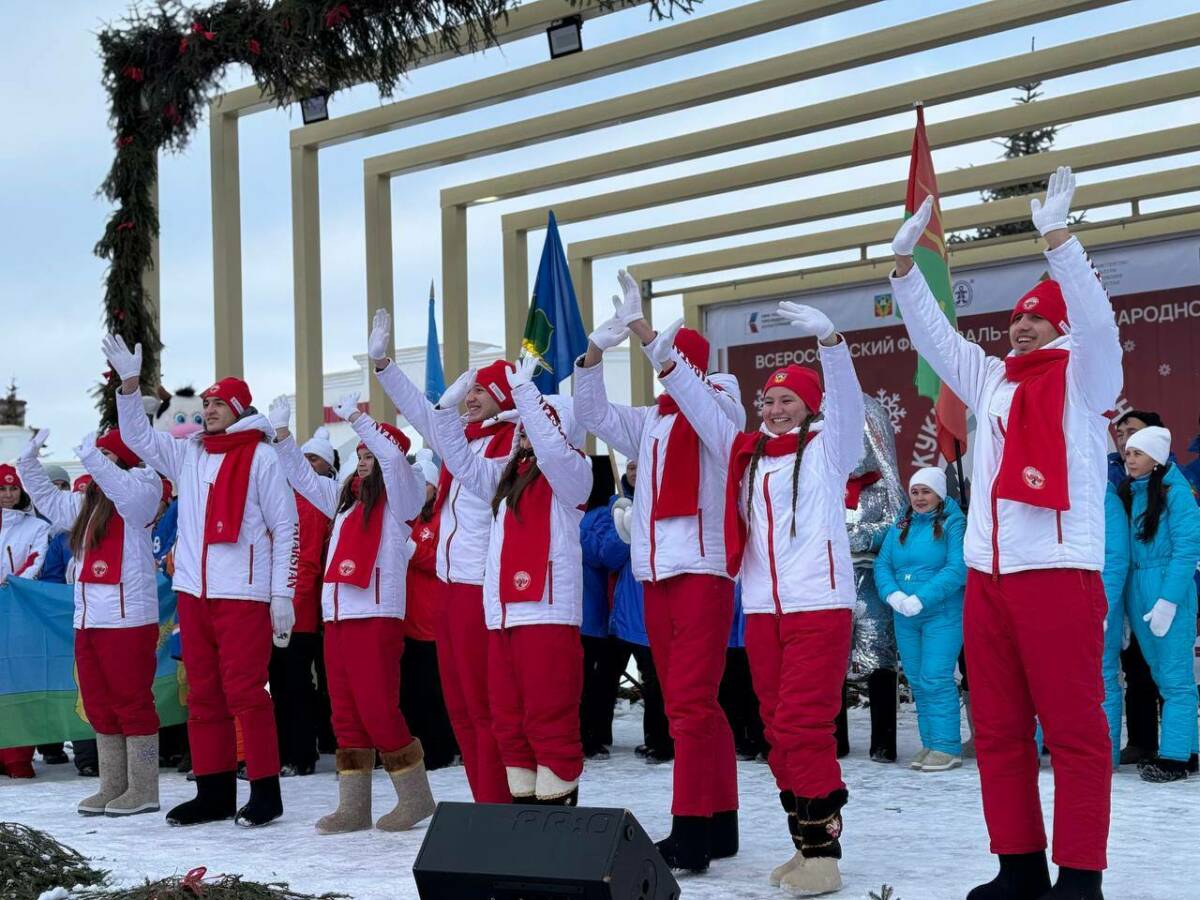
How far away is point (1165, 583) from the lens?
6.90 meters

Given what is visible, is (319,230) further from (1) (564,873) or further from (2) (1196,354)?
(1) (564,873)

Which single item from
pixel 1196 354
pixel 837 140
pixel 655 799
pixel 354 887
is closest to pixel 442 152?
pixel 837 140

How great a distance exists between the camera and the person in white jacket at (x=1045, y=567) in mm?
4023

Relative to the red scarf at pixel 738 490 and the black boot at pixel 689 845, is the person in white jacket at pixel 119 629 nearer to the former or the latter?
the black boot at pixel 689 845

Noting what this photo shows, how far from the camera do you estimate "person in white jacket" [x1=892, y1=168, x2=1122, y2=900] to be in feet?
13.2

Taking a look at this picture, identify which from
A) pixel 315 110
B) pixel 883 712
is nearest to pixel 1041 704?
pixel 883 712

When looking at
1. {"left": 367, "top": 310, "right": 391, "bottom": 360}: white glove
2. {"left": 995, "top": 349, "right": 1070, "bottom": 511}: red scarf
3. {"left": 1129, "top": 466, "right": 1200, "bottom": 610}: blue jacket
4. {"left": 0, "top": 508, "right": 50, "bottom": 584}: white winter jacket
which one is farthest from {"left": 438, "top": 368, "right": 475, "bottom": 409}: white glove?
{"left": 0, "top": 508, "right": 50, "bottom": 584}: white winter jacket

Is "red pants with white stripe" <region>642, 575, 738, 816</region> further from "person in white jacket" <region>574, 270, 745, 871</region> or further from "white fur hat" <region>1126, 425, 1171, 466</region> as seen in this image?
"white fur hat" <region>1126, 425, 1171, 466</region>

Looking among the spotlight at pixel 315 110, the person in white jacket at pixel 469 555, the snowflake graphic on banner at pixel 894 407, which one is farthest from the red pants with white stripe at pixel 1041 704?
the snowflake graphic on banner at pixel 894 407

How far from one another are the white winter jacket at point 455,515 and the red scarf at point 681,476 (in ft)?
2.88

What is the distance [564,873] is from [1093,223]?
32.2 ft

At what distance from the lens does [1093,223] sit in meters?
12.0

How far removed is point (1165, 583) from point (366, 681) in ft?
12.3

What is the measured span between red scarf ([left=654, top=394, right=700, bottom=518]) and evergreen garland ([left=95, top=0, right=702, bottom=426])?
3381 mm
